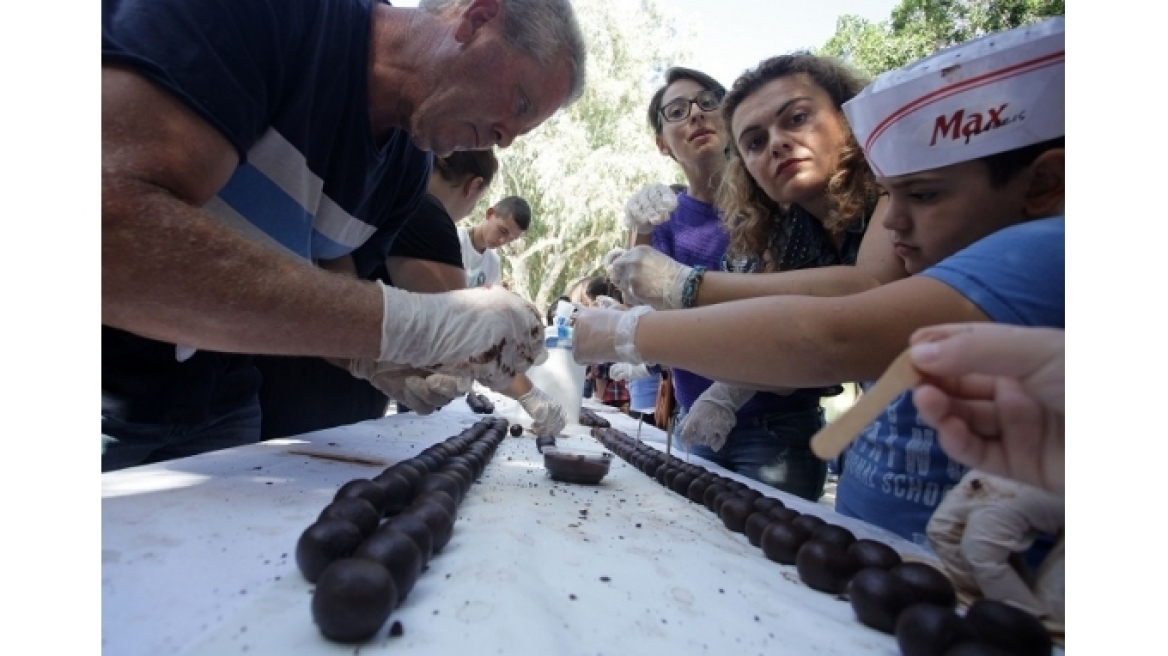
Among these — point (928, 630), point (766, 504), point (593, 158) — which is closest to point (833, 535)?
point (766, 504)

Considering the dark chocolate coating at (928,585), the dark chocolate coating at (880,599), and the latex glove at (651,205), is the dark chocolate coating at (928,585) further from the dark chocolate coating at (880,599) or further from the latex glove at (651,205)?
the latex glove at (651,205)

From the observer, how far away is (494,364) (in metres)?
1.25

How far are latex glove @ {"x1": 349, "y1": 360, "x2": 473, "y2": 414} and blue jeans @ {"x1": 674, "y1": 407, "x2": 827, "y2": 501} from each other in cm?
87

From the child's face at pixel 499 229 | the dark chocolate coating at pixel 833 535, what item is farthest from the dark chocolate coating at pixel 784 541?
the child's face at pixel 499 229

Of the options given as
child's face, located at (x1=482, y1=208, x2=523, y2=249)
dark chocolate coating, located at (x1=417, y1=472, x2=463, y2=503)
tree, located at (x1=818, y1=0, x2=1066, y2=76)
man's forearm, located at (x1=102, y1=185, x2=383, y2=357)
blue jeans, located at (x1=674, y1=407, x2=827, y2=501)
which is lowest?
blue jeans, located at (x1=674, y1=407, x2=827, y2=501)

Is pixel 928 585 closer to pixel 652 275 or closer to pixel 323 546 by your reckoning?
pixel 323 546

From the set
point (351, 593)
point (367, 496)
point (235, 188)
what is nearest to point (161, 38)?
point (235, 188)

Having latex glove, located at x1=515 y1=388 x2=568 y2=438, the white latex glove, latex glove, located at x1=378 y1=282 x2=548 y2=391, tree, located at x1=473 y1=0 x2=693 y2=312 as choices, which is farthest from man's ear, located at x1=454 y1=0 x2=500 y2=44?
the white latex glove

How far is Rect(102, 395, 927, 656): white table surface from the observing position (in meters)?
0.58

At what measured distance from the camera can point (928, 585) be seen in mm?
686

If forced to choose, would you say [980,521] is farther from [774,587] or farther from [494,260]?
[494,260]

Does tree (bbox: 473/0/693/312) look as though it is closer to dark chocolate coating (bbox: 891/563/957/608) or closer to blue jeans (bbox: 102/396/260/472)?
blue jeans (bbox: 102/396/260/472)

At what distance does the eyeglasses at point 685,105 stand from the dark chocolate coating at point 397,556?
204 cm
